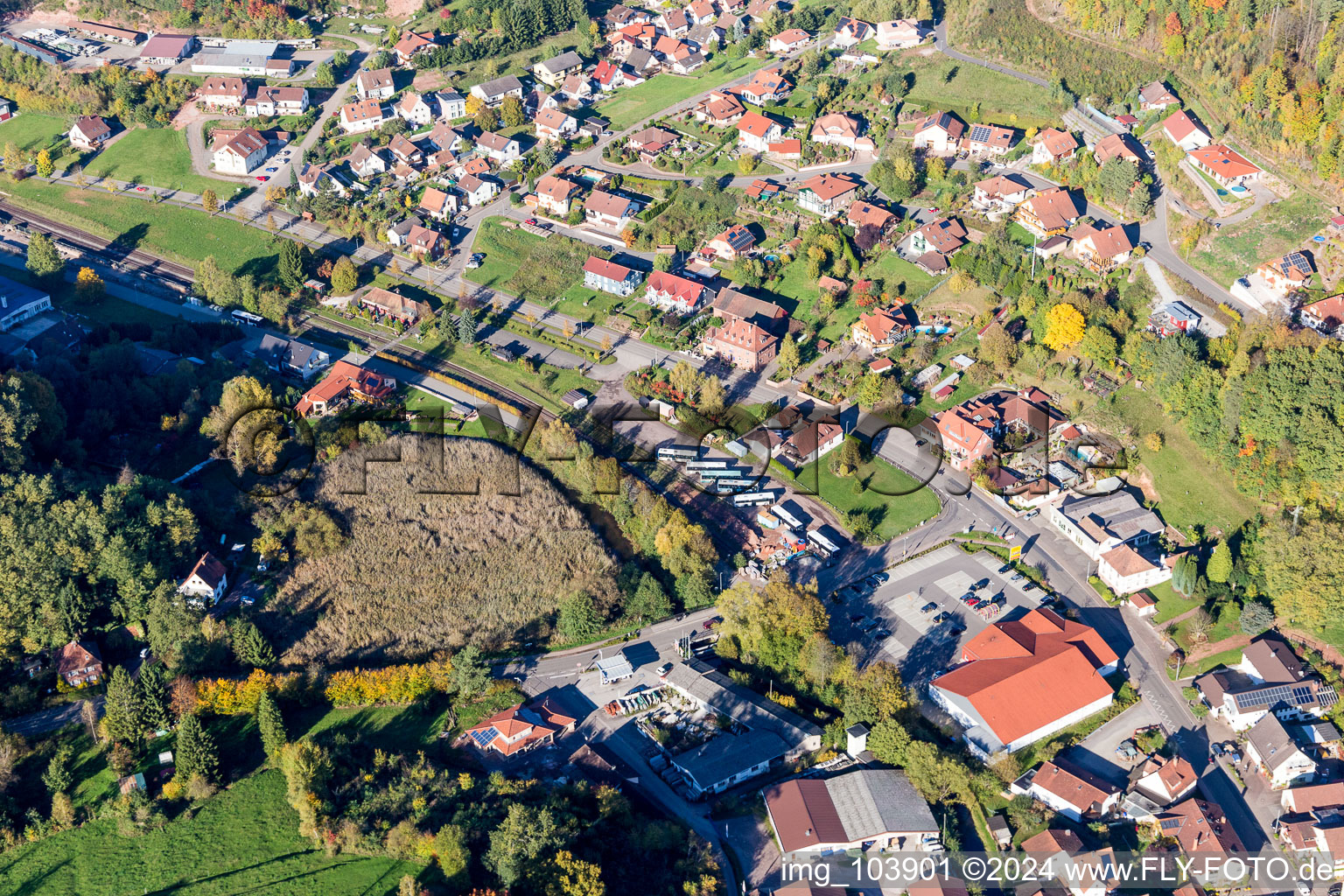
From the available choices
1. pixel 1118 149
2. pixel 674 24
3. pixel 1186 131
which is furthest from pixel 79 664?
pixel 674 24

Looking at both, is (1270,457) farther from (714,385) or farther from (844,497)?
(714,385)

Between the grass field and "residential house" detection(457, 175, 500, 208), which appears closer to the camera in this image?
the grass field

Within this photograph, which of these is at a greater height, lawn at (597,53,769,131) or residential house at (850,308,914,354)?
lawn at (597,53,769,131)

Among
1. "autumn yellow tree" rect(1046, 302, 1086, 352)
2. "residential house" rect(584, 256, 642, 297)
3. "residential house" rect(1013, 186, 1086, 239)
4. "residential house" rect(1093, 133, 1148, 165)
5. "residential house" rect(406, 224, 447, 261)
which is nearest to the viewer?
"autumn yellow tree" rect(1046, 302, 1086, 352)

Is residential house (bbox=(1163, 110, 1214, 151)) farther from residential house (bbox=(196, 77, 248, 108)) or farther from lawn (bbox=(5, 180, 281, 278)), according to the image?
residential house (bbox=(196, 77, 248, 108))

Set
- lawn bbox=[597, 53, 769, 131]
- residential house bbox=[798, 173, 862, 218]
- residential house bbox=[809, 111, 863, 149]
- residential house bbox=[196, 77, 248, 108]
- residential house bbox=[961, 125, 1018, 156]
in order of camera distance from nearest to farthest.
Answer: residential house bbox=[798, 173, 862, 218]
residential house bbox=[961, 125, 1018, 156]
residential house bbox=[809, 111, 863, 149]
lawn bbox=[597, 53, 769, 131]
residential house bbox=[196, 77, 248, 108]

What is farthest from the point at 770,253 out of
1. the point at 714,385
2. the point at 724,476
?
the point at 724,476

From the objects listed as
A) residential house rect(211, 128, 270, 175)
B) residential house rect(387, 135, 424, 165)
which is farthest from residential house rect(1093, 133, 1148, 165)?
residential house rect(211, 128, 270, 175)

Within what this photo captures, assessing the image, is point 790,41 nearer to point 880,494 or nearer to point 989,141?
point 989,141

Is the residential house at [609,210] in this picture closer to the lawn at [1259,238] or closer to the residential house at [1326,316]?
the lawn at [1259,238]
